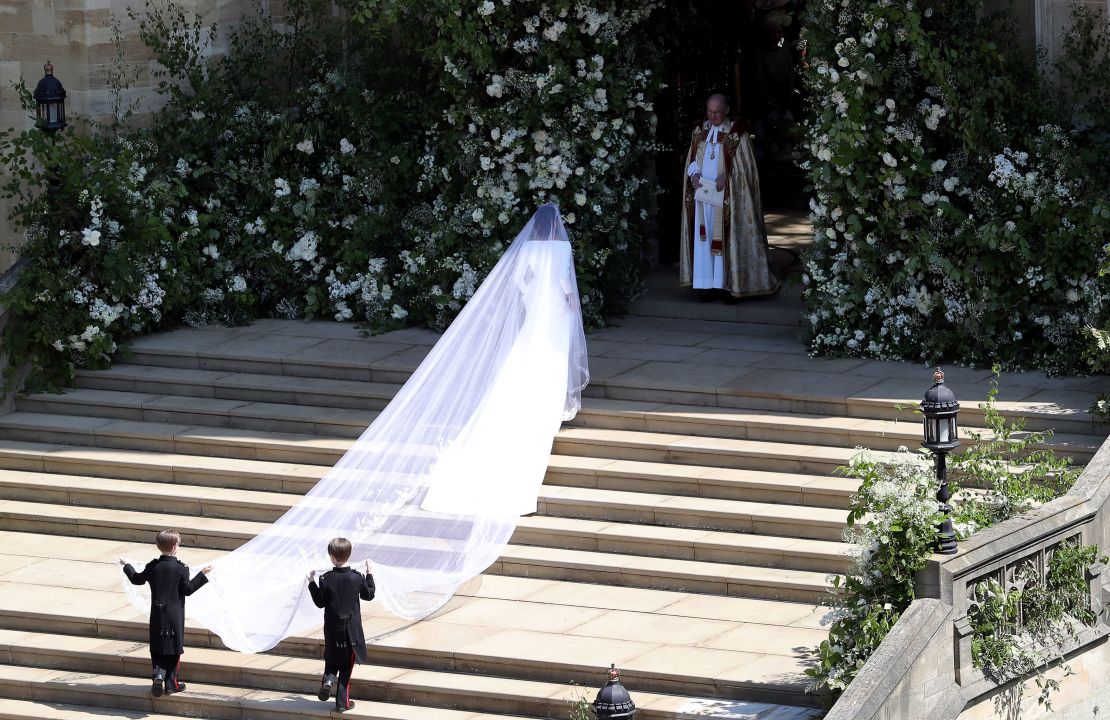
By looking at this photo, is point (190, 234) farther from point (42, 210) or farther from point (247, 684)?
point (247, 684)

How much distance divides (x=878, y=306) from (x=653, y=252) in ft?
10.8

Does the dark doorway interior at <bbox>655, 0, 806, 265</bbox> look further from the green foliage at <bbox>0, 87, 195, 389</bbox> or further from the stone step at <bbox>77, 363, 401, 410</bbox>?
the green foliage at <bbox>0, 87, 195, 389</bbox>

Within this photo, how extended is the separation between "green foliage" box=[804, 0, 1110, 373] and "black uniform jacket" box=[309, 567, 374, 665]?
5.18m

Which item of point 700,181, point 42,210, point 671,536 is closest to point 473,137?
point 700,181

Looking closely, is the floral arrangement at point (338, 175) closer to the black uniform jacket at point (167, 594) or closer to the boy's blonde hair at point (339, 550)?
the black uniform jacket at point (167, 594)

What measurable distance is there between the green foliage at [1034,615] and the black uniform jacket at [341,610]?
131 inches

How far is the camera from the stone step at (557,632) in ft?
35.9

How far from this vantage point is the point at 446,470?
13.0 meters

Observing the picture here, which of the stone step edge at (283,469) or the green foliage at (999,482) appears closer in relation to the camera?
the green foliage at (999,482)

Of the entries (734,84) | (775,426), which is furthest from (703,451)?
(734,84)

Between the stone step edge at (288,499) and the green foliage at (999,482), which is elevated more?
the green foliage at (999,482)

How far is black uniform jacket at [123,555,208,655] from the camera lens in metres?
11.3

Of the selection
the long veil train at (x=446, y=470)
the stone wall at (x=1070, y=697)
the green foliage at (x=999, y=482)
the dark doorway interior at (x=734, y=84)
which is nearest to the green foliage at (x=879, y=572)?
the green foliage at (x=999, y=482)

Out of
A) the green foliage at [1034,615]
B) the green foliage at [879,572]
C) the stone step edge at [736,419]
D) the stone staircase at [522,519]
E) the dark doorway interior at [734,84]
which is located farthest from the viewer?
the dark doorway interior at [734,84]
